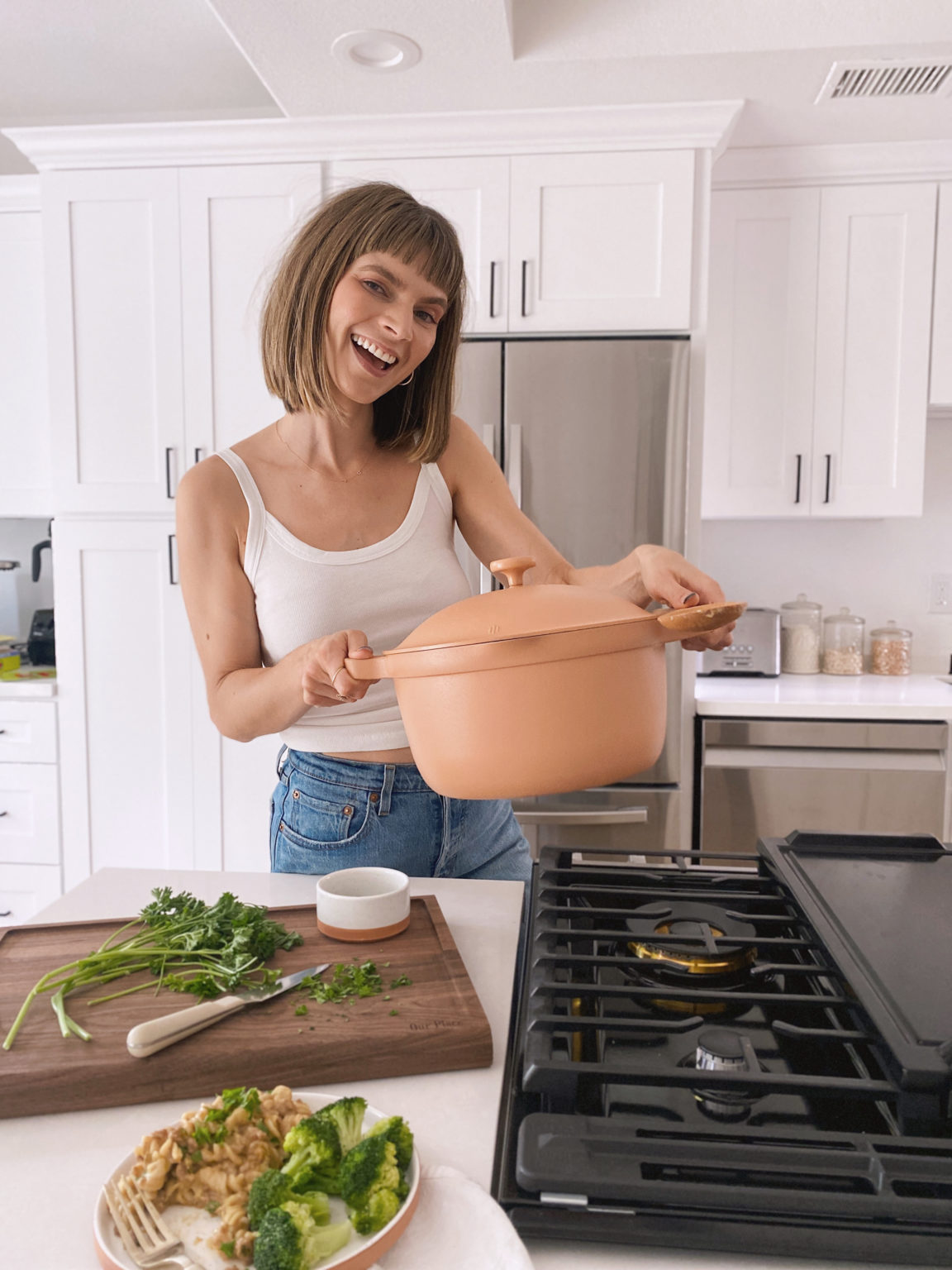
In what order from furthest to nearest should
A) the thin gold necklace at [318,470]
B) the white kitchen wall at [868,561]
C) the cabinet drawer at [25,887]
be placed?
1. the white kitchen wall at [868,561]
2. the cabinet drawer at [25,887]
3. the thin gold necklace at [318,470]

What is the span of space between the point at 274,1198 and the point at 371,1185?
0.17 ft

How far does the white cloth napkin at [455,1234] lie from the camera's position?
49 cm

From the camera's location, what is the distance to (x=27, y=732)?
8.57 feet

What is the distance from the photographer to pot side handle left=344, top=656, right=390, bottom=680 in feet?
2.41

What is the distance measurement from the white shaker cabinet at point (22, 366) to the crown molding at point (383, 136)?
0.89 feet

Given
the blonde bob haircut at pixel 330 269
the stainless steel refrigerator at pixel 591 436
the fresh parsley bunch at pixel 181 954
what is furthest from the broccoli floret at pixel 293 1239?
the stainless steel refrigerator at pixel 591 436

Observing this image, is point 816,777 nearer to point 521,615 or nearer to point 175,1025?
point 521,615

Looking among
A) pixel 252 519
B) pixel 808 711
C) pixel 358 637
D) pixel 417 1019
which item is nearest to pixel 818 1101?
pixel 417 1019

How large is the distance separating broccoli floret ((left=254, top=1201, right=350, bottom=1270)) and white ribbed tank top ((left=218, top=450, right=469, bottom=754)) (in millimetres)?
661

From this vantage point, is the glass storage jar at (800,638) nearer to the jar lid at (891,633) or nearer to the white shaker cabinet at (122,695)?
the jar lid at (891,633)

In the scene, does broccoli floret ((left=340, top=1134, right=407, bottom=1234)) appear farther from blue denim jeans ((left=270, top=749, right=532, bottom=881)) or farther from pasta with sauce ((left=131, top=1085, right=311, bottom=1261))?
blue denim jeans ((left=270, top=749, right=532, bottom=881))

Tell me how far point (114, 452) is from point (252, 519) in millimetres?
1589

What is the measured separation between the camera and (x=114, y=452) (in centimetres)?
252

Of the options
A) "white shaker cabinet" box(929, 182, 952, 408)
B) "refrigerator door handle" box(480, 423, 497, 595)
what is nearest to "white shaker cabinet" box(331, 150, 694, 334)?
"refrigerator door handle" box(480, 423, 497, 595)
